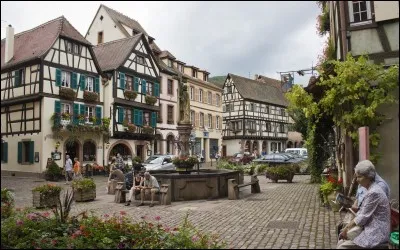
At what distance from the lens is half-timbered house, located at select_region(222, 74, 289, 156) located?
5169 cm

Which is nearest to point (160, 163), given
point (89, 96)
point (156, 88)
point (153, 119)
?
point (89, 96)

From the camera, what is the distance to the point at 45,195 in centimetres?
1222

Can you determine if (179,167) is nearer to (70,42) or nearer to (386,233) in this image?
(386,233)

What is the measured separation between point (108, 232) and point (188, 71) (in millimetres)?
38248

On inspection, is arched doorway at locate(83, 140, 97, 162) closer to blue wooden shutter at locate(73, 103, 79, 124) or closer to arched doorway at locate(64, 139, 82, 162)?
arched doorway at locate(64, 139, 82, 162)

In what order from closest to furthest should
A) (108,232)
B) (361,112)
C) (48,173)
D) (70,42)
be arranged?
(108,232) → (361,112) → (48,173) → (70,42)

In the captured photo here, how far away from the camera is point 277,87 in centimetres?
6391

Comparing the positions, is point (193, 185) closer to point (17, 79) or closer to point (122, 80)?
point (17, 79)

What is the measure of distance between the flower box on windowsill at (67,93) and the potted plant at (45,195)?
15713 millimetres

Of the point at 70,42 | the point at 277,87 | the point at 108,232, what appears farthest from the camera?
the point at 277,87

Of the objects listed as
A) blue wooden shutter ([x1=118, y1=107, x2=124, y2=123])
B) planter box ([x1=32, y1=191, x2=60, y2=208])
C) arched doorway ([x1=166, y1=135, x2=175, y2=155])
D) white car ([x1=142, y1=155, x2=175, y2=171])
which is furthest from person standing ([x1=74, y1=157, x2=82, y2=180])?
arched doorway ([x1=166, y1=135, x2=175, y2=155])

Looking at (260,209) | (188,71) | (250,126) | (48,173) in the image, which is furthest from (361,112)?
(250,126)

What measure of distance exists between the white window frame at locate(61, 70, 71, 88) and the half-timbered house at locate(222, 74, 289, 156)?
27299 millimetres

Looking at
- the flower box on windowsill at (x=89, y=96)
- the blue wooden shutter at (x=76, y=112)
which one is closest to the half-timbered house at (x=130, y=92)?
the flower box on windowsill at (x=89, y=96)
